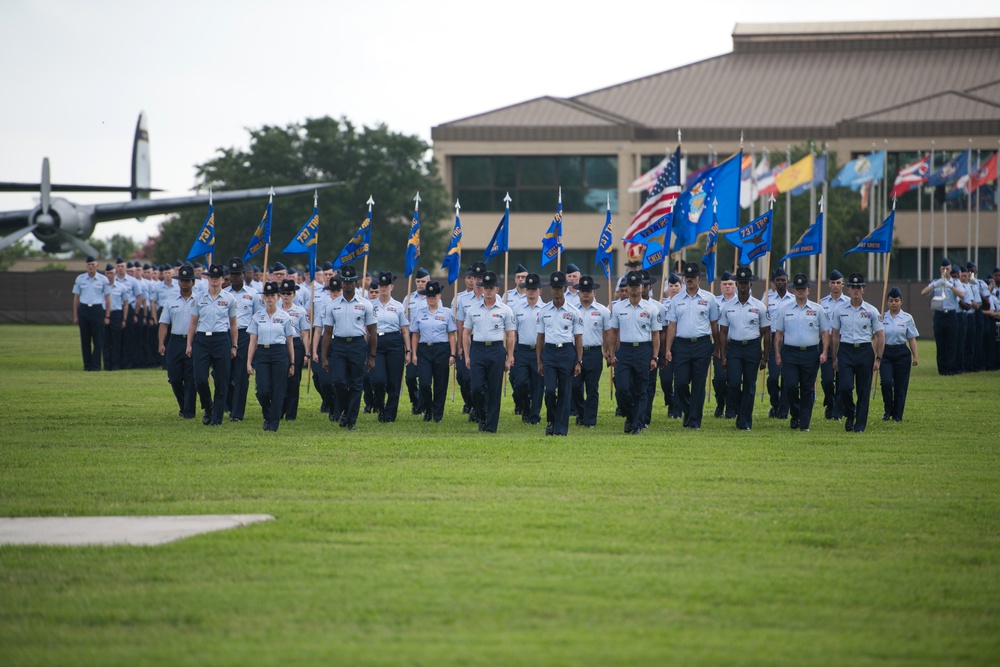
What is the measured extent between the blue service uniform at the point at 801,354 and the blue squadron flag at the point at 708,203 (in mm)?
3834

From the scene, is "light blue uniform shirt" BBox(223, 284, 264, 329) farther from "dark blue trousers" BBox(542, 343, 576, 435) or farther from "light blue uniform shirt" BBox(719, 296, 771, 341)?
"light blue uniform shirt" BBox(719, 296, 771, 341)

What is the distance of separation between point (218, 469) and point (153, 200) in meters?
28.2

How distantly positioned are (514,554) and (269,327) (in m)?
7.59

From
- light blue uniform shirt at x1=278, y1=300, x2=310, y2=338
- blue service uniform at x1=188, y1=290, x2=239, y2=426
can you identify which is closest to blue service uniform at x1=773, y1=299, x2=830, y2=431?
light blue uniform shirt at x1=278, y1=300, x2=310, y2=338

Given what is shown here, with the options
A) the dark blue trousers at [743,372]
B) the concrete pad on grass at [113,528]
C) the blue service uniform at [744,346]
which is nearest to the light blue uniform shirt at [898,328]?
the blue service uniform at [744,346]

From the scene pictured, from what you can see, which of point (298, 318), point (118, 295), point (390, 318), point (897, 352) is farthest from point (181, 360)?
point (118, 295)

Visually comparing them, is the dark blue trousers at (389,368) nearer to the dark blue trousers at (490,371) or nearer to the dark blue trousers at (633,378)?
the dark blue trousers at (490,371)

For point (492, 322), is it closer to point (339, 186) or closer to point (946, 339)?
point (946, 339)

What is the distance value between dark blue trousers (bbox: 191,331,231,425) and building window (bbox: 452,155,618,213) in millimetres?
41185

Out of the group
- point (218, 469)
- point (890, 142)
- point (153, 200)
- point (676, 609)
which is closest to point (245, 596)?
point (676, 609)

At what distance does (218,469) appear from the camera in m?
11.6

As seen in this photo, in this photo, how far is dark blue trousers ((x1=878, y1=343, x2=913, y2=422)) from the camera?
16.1m

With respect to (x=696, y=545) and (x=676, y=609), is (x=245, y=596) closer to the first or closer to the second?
(x=676, y=609)

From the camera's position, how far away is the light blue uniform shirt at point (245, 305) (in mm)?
16156
